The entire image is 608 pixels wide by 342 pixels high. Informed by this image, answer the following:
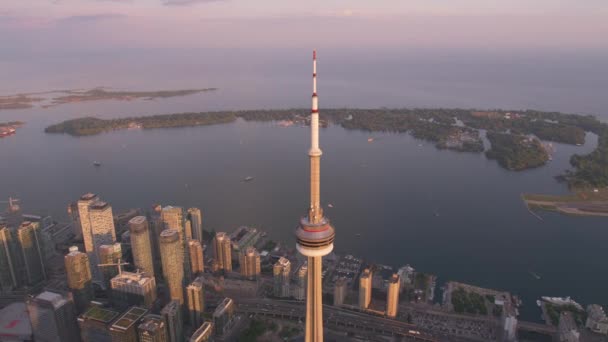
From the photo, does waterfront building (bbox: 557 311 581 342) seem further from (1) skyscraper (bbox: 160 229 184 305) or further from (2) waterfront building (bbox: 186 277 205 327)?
(1) skyscraper (bbox: 160 229 184 305)

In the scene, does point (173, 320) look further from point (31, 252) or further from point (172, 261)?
point (31, 252)

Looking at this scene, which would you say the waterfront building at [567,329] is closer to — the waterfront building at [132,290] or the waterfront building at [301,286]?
the waterfront building at [301,286]

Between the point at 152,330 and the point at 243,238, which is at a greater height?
the point at 152,330

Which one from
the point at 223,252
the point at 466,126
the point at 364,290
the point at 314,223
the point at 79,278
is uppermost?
the point at 314,223

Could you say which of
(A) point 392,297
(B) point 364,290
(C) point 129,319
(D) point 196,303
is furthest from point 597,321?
(C) point 129,319

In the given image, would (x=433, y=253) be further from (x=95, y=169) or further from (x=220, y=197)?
(x=95, y=169)

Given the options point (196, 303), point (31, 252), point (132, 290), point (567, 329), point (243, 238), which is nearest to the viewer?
point (567, 329)

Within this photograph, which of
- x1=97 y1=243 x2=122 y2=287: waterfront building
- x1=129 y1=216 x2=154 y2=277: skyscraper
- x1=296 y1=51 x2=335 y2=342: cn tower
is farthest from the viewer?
x1=129 y1=216 x2=154 y2=277: skyscraper

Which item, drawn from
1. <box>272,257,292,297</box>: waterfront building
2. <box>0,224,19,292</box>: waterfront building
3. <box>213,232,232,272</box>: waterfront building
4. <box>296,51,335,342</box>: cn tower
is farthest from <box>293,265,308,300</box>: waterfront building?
<box>0,224,19,292</box>: waterfront building

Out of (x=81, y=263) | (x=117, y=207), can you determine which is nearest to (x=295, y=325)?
(x=81, y=263)
